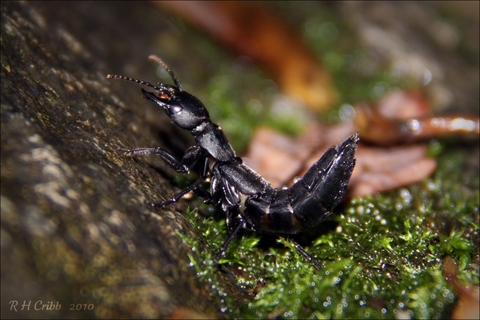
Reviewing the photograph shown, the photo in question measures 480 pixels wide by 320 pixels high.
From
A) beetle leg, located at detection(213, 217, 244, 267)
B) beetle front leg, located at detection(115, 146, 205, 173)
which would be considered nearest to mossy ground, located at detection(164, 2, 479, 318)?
beetle leg, located at detection(213, 217, 244, 267)

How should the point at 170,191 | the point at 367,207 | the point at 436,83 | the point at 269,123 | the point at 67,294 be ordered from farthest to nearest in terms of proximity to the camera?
1. the point at 436,83
2. the point at 269,123
3. the point at 367,207
4. the point at 170,191
5. the point at 67,294

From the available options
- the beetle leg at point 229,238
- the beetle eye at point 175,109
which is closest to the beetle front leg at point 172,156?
the beetle eye at point 175,109

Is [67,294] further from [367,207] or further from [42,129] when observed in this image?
[367,207]

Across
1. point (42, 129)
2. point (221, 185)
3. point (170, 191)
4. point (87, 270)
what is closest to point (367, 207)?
point (221, 185)

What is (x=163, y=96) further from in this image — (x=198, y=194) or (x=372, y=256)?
(x=372, y=256)

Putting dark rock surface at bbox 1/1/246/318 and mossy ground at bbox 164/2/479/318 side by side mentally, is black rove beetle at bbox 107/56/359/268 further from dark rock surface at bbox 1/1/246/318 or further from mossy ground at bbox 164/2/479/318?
dark rock surface at bbox 1/1/246/318

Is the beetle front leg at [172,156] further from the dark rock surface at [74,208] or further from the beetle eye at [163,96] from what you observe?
the beetle eye at [163,96]

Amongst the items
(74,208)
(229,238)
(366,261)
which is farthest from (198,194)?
(366,261)
